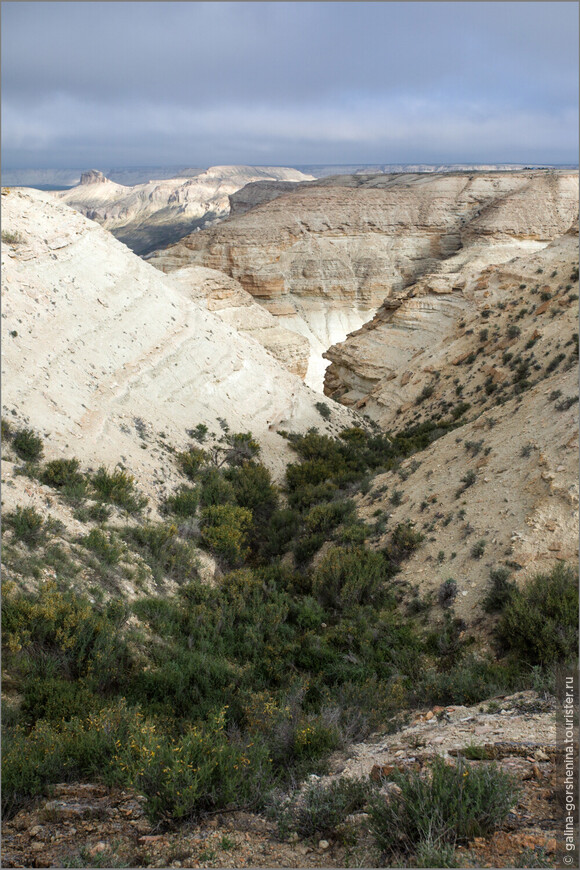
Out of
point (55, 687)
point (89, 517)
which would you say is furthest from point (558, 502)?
point (89, 517)

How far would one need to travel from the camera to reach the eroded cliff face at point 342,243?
40.8 meters

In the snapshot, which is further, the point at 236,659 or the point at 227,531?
the point at 227,531

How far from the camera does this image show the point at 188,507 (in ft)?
37.4

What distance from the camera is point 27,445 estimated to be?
33.3 ft

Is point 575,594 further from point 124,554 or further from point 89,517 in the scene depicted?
point 89,517

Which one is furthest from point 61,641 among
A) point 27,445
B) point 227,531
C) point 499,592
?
point 499,592

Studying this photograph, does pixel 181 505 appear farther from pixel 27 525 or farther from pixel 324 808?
pixel 324 808

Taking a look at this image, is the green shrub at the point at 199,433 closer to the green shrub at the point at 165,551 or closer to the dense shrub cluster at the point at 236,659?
the dense shrub cluster at the point at 236,659

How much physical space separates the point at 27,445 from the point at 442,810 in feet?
31.2

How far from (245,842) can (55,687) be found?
2.90 metres

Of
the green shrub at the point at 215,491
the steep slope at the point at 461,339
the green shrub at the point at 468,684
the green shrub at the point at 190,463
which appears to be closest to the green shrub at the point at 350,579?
the green shrub at the point at 468,684

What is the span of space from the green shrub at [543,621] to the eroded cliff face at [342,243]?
108 ft

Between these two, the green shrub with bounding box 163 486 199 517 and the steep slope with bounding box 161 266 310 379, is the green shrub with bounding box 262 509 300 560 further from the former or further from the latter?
the steep slope with bounding box 161 266 310 379

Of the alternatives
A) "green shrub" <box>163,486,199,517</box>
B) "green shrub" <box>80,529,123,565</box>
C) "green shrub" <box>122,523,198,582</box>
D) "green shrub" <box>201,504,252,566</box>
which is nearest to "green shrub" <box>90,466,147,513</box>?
"green shrub" <box>163,486,199,517</box>
